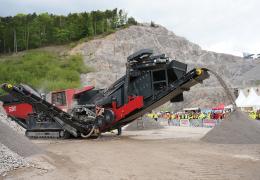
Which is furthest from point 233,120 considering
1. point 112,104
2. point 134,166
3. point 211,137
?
point 134,166

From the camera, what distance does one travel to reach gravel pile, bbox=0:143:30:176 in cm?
905

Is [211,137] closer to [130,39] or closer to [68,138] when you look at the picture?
[68,138]

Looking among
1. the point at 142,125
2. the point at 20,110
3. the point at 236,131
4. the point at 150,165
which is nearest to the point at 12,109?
the point at 20,110

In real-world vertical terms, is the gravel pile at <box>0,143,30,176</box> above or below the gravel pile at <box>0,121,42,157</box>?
below

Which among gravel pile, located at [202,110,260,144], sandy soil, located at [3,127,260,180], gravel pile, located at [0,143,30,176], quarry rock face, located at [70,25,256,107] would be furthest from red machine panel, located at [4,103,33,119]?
quarry rock face, located at [70,25,256,107]

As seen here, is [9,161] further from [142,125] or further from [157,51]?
[157,51]

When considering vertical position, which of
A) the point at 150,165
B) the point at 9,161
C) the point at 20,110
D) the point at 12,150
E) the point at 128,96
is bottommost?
the point at 150,165

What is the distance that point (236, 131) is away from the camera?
17.8 m

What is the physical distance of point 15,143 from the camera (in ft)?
35.7

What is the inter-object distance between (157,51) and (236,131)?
79008 millimetres

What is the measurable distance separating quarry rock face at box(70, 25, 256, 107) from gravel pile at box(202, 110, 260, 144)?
5507 centimetres

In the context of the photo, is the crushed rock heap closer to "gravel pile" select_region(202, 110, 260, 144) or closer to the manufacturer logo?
"gravel pile" select_region(202, 110, 260, 144)

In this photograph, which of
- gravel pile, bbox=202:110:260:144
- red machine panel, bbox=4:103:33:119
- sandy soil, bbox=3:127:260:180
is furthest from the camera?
red machine panel, bbox=4:103:33:119

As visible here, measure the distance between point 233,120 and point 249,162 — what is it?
695cm
